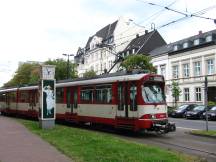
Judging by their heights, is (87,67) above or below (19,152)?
above

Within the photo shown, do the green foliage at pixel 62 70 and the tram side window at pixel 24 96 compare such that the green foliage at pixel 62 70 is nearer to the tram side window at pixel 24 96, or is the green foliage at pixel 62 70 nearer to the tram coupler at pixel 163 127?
the tram side window at pixel 24 96

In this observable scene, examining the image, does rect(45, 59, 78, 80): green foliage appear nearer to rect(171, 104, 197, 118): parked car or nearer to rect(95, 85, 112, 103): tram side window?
rect(171, 104, 197, 118): parked car

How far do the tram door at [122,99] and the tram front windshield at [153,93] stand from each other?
3.24 feet

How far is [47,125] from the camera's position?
893 inches

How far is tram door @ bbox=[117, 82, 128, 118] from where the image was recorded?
19730 mm

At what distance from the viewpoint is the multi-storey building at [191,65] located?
54191 mm

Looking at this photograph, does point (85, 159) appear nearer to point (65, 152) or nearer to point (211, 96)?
point (65, 152)

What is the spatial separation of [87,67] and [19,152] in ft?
290

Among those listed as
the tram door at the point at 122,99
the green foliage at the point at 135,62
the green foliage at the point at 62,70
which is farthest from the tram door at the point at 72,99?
the green foliage at the point at 62,70

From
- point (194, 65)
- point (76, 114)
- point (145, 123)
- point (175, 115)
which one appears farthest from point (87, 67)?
point (145, 123)

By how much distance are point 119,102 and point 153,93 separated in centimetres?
173

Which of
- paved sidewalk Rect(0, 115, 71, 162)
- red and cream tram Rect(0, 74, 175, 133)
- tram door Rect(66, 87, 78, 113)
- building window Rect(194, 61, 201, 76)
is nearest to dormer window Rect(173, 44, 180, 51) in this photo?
building window Rect(194, 61, 201, 76)

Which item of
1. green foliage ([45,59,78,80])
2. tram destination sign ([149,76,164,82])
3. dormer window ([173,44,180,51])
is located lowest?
tram destination sign ([149,76,164,82])

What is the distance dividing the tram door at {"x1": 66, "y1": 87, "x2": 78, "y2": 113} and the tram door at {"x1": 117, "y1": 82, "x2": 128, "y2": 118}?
567 cm
